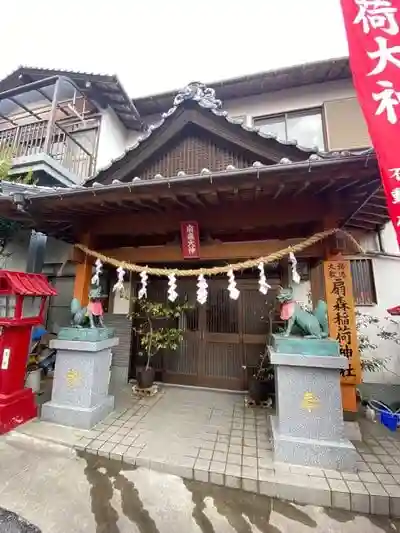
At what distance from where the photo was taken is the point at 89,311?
495 centimetres

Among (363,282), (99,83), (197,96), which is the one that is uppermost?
Result: (99,83)

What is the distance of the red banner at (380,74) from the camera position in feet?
9.20

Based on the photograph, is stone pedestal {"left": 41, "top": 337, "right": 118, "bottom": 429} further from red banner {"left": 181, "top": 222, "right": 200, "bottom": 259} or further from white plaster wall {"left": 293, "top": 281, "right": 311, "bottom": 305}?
white plaster wall {"left": 293, "top": 281, "right": 311, "bottom": 305}

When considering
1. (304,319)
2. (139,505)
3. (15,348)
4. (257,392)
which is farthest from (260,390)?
(15,348)

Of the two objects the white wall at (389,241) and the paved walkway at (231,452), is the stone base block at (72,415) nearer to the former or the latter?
the paved walkway at (231,452)

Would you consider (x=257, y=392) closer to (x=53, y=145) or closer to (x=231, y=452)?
(x=231, y=452)

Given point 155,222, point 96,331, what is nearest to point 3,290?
point 96,331

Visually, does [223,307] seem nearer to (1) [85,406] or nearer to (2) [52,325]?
(1) [85,406]

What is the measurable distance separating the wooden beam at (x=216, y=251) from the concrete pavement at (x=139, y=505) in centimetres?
349

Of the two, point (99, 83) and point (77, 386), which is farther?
point (99, 83)

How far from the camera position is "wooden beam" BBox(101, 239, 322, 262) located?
466cm

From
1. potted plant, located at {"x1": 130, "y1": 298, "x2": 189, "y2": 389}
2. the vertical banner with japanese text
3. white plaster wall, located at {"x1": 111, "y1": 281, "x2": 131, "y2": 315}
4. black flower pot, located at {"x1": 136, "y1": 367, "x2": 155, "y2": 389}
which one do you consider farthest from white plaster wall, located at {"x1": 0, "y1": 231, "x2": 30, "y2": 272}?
the vertical banner with japanese text

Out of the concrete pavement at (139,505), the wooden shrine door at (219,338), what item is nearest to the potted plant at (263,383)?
the wooden shrine door at (219,338)

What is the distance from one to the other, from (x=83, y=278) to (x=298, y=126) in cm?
836
